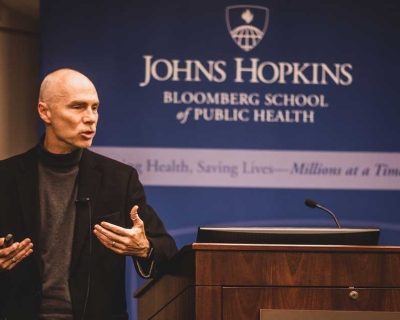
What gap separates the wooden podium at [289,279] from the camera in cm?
247

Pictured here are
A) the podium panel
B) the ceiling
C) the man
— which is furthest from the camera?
the ceiling

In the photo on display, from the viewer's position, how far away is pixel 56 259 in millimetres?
2945

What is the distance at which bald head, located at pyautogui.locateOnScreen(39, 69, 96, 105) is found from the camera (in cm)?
311

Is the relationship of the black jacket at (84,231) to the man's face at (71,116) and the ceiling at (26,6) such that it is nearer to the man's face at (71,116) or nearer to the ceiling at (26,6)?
the man's face at (71,116)

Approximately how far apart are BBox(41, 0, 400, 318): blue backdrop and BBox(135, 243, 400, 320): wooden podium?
238 centimetres

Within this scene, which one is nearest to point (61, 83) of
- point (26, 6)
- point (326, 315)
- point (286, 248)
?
point (286, 248)

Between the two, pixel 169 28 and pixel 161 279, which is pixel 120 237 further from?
pixel 169 28

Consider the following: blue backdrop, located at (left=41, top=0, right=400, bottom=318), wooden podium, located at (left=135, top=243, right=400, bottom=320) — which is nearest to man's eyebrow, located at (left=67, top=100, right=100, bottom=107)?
wooden podium, located at (left=135, top=243, right=400, bottom=320)

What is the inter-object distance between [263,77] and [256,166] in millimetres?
558

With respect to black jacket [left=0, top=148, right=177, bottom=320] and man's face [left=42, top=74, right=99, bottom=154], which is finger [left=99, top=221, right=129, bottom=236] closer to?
black jacket [left=0, top=148, right=177, bottom=320]

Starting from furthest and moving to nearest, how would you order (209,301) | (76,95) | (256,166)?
(256,166), (76,95), (209,301)

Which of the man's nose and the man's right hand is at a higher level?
the man's nose

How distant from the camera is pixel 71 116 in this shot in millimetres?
3070

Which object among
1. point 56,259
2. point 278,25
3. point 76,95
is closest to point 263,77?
point 278,25
